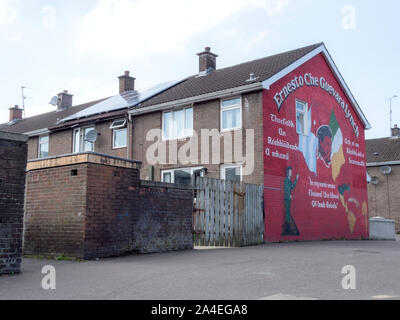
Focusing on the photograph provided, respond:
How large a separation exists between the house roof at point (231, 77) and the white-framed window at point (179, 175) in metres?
2.77

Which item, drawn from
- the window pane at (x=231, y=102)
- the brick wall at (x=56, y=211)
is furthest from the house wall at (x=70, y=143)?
the brick wall at (x=56, y=211)

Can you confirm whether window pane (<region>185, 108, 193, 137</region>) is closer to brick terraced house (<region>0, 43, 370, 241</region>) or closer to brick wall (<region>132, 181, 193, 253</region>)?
brick terraced house (<region>0, 43, 370, 241</region>)

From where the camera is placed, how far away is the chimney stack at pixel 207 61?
76.2 feet

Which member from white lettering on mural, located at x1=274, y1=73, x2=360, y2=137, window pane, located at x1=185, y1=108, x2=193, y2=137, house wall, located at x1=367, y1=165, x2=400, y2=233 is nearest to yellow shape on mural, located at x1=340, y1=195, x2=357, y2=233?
white lettering on mural, located at x1=274, y1=73, x2=360, y2=137

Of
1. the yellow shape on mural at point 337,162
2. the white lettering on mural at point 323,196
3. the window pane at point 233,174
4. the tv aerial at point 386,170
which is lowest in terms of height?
the white lettering on mural at point 323,196

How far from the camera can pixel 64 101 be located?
3144 cm

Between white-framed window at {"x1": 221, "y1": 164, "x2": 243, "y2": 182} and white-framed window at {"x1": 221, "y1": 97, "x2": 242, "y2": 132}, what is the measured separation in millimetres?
1347

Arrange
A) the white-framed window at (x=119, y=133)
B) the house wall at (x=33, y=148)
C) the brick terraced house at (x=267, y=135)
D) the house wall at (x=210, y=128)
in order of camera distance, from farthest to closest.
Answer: the house wall at (x=33, y=148)
the white-framed window at (x=119, y=133)
the brick terraced house at (x=267, y=135)
the house wall at (x=210, y=128)

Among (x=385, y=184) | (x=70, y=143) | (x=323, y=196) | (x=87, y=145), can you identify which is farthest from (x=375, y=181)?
(x=70, y=143)

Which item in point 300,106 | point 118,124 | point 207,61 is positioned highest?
point 207,61

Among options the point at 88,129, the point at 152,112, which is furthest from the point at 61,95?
the point at 152,112

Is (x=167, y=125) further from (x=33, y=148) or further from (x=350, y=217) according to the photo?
(x=33, y=148)

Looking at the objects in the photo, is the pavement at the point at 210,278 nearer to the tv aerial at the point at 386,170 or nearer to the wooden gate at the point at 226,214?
the wooden gate at the point at 226,214

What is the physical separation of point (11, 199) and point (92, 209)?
7.44 feet
